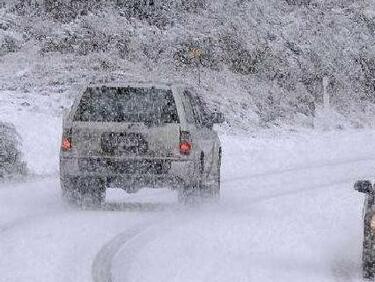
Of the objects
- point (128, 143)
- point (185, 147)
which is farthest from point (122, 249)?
point (185, 147)

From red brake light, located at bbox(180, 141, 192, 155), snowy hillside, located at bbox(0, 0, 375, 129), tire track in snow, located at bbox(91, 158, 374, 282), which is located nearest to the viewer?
tire track in snow, located at bbox(91, 158, 374, 282)

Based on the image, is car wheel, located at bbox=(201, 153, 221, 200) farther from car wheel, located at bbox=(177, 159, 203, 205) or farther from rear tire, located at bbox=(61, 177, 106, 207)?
rear tire, located at bbox=(61, 177, 106, 207)

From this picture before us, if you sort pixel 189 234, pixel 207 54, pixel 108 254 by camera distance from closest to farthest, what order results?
pixel 108 254, pixel 189 234, pixel 207 54

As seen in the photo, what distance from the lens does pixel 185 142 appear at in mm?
13797

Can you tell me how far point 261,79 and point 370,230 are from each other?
31659 millimetres

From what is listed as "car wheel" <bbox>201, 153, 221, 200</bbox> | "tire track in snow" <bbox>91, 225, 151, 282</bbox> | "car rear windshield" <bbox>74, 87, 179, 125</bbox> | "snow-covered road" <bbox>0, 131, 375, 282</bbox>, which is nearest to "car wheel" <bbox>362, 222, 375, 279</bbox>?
"snow-covered road" <bbox>0, 131, 375, 282</bbox>

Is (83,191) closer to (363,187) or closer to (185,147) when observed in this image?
(185,147)

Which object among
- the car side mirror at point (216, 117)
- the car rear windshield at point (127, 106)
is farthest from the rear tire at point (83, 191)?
the car side mirror at point (216, 117)

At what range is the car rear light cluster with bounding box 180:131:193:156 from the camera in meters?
13.8

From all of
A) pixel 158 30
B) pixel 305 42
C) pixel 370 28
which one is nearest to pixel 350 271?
pixel 158 30

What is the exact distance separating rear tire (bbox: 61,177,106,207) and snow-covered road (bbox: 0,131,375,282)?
8.3 inches

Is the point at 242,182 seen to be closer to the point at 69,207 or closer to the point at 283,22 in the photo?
the point at 69,207

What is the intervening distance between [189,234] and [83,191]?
2.94m

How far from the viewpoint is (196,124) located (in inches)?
577
